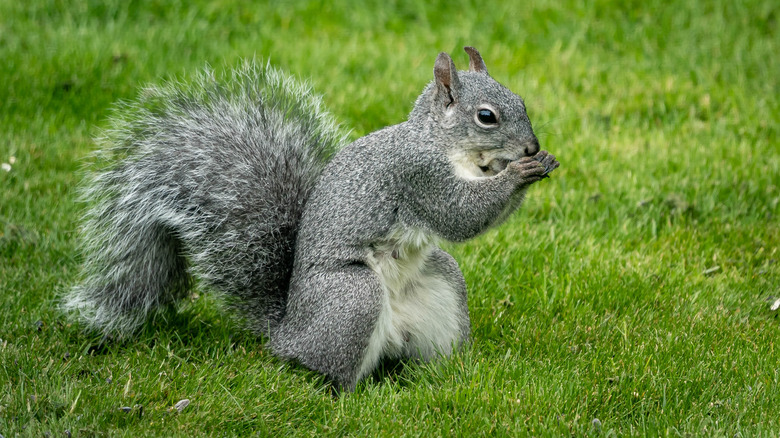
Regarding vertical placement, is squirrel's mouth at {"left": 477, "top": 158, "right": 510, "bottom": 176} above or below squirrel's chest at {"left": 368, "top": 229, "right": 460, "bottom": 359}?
above

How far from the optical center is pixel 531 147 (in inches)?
94.7

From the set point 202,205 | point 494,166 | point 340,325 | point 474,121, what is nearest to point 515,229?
point 494,166

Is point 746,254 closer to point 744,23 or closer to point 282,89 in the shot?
point 282,89

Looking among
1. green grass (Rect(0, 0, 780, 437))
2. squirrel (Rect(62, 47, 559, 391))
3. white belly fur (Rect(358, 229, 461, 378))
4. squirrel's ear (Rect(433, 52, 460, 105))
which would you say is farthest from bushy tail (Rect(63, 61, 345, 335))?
squirrel's ear (Rect(433, 52, 460, 105))

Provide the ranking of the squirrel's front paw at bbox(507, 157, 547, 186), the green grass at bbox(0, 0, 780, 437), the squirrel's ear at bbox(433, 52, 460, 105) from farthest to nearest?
1. the squirrel's ear at bbox(433, 52, 460, 105)
2. the squirrel's front paw at bbox(507, 157, 547, 186)
3. the green grass at bbox(0, 0, 780, 437)

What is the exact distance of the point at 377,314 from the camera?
7.72ft

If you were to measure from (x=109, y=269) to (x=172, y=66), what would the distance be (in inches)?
86.9

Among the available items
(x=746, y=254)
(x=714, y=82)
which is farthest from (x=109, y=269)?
(x=714, y=82)

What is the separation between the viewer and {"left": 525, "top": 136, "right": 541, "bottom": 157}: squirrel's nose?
2.40 meters

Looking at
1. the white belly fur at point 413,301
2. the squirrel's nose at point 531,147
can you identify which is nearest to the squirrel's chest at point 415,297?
the white belly fur at point 413,301

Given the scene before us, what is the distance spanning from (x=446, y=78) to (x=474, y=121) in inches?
6.4

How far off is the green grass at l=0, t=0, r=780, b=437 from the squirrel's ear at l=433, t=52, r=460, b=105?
2.36 feet

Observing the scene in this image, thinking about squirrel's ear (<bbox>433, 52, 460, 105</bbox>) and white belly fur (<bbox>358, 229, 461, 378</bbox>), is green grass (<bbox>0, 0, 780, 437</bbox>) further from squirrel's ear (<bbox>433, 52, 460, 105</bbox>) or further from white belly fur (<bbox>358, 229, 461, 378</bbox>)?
squirrel's ear (<bbox>433, 52, 460, 105</bbox>)

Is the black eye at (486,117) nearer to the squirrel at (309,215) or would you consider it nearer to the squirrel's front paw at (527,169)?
the squirrel at (309,215)
